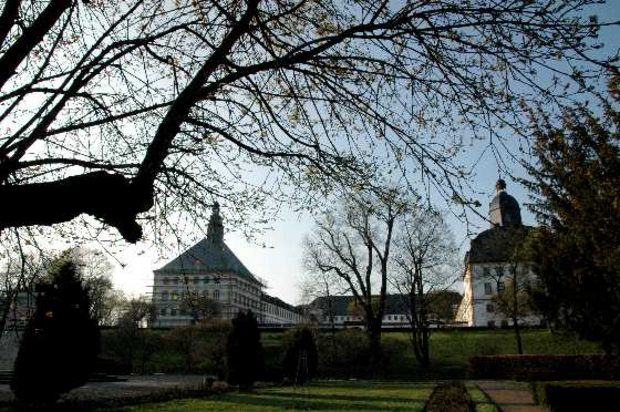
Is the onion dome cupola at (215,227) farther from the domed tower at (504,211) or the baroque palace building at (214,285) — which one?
the domed tower at (504,211)

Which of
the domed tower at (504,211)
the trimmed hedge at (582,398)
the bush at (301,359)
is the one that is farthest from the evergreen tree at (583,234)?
the domed tower at (504,211)

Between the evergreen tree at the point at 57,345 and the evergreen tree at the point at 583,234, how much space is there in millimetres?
14329

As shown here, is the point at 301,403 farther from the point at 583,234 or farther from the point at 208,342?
the point at 208,342

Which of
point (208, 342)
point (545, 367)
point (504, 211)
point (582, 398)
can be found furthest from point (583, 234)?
point (504, 211)

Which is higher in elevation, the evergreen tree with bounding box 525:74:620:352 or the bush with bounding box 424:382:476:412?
the evergreen tree with bounding box 525:74:620:352

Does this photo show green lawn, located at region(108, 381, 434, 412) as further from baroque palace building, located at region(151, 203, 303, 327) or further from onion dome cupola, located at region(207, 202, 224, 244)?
onion dome cupola, located at region(207, 202, 224, 244)

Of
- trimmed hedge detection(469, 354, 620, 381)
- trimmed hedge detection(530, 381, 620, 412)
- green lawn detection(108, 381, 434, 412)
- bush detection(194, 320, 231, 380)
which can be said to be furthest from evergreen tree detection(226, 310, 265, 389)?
trimmed hedge detection(469, 354, 620, 381)

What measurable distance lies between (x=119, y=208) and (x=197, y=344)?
35461mm

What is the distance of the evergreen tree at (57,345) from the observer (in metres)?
14.6

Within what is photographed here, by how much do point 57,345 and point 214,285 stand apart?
164ft

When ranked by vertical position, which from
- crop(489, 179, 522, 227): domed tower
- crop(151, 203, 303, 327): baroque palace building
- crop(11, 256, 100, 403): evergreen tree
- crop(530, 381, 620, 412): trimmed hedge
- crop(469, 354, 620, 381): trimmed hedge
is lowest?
crop(469, 354, 620, 381): trimmed hedge

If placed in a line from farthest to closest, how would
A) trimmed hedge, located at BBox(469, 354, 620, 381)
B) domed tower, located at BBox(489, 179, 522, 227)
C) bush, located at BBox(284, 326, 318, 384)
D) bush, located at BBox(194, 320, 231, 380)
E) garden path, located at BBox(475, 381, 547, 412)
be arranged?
domed tower, located at BBox(489, 179, 522, 227), bush, located at BBox(194, 320, 231, 380), bush, located at BBox(284, 326, 318, 384), trimmed hedge, located at BBox(469, 354, 620, 381), garden path, located at BBox(475, 381, 547, 412)

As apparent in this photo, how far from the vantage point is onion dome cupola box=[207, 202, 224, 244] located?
25.2 feet

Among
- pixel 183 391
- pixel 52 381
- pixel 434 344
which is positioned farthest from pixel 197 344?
pixel 52 381
